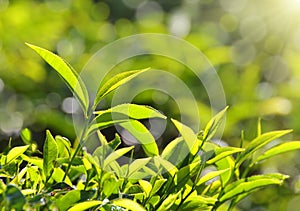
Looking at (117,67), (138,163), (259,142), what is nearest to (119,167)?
(138,163)

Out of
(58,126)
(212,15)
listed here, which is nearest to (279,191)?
(58,126)

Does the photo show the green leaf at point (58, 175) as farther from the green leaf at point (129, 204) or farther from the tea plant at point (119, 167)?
the green leaf at point (129, 204)

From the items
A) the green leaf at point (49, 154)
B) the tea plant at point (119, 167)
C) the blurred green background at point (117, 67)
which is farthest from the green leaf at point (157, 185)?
the blurred green background at point (117, 67)

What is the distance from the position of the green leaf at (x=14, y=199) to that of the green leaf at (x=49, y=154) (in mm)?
136

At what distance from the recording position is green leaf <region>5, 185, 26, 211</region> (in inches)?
19.0

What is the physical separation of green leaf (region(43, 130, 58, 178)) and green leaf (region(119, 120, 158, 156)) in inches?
2.7

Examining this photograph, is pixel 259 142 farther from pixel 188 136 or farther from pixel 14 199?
pixel 14 199

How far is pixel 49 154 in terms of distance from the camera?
625mm

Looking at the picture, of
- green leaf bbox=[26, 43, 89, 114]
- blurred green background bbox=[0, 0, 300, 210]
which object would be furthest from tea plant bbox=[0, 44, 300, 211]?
blurred green background bbox=[0, 0, 300, 210]

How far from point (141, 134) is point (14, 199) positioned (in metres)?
0.21

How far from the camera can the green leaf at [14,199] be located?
48cm

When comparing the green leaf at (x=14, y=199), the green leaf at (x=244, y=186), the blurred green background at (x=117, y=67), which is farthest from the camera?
the blurred green background at (x=117, y=67)

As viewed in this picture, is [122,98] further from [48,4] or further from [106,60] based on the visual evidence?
[48,4]

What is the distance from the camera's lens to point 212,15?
2.71 metres
